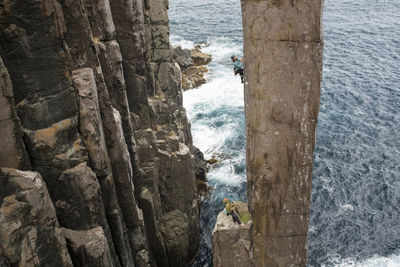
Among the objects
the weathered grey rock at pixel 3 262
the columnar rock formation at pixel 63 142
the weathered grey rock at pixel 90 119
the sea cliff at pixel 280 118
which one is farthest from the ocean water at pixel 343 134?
the weathered grey rock at pixel 3 262

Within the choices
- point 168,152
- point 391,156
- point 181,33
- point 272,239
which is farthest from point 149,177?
point 181,33

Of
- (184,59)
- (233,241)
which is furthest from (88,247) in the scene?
(184,59)

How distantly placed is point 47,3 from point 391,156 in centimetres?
3148

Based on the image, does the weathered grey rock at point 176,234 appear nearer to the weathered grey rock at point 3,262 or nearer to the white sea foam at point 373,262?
the white sea foam at point 373,262

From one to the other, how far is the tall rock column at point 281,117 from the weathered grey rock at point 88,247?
15.5ft

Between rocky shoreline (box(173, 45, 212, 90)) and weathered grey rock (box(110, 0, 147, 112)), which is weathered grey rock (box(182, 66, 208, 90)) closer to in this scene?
rocky shoreline (box(173, 45, 212, 90))

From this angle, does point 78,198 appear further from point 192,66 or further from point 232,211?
point 192,66

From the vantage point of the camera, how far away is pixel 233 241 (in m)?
12.3

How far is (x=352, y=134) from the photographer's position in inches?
1389

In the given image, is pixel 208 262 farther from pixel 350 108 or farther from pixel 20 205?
pixel 350 108

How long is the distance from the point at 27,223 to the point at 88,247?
224 centimetres

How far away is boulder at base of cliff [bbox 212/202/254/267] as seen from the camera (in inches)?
480

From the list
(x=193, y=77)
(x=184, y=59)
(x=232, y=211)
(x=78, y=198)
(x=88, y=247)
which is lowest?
(x=193, y=77)

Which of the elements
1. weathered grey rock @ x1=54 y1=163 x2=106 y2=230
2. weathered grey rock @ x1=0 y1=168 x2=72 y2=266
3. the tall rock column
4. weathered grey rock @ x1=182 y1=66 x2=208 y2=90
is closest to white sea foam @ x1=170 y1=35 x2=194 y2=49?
weathered grey rock @ x1=182 y1=66 x2=208 y2=90
